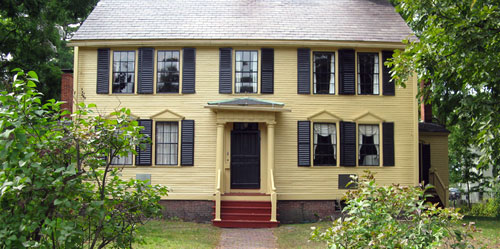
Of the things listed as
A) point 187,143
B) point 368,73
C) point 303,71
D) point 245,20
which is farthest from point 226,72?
point 368,73

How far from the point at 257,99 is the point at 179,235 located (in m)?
5.31

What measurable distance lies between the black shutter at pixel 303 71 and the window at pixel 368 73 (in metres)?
1.78

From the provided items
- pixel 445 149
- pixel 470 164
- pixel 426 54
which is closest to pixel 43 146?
pixel 426 54

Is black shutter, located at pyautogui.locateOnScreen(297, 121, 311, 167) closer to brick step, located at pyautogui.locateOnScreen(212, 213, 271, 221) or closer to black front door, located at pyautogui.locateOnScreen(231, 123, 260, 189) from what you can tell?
black front door, located at pyautogui.locateOnScreen(231, 123, 260, 189)

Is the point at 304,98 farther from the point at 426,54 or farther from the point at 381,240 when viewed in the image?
the point at 381,240

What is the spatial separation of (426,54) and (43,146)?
7329 millimetres

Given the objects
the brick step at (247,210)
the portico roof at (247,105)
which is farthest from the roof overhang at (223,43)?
the brick step at (247,210)

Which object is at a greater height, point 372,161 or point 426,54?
point 426,54

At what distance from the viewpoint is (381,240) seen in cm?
490

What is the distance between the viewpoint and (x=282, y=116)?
1588 cm

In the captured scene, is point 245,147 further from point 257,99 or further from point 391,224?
point 391,224

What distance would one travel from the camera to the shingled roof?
15.9 metres

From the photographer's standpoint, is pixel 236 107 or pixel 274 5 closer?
pixel 236 107

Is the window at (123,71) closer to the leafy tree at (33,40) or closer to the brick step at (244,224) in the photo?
the leafy tree at (33,40)
